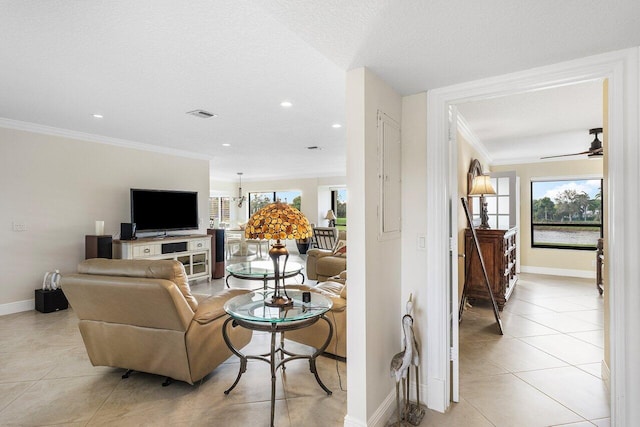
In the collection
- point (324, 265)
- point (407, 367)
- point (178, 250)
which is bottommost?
point (407, 367)

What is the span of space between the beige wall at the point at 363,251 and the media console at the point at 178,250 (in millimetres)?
4023

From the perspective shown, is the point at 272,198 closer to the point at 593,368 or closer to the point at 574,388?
the point at 593,368

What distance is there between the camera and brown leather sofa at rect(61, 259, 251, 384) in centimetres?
216

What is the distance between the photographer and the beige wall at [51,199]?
4.08 meters

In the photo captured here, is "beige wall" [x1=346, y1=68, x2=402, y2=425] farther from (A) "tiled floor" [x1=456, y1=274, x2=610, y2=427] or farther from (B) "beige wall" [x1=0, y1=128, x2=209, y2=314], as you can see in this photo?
(B) "beige wall" [x1=0, y1=128, x2=209, y2=314]

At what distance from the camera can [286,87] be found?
117 inches

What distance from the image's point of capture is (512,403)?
226 centimetres

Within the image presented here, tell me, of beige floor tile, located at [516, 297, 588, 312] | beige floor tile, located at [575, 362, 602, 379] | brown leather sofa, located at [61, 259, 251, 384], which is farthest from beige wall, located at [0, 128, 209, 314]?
beige floor tile, located at [516, 297, 588, 312]

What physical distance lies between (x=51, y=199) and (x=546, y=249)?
8645 mm

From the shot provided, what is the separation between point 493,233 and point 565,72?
2.63m

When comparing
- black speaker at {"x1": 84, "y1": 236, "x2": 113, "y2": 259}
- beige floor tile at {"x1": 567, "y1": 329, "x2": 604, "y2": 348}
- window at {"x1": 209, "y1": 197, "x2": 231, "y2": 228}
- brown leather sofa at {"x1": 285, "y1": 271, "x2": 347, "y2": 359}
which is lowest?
beige floor tile at {"x1": 567, "y1": 329, "x2": 604, "y2": 348}

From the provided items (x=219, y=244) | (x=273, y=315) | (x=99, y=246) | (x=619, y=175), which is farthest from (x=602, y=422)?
(x=219, y=244)

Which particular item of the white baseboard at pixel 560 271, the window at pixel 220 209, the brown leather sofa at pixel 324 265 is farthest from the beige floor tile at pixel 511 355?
the window at pixel 220 209

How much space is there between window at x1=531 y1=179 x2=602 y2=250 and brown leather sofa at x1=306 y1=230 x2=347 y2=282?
4.35 meters
